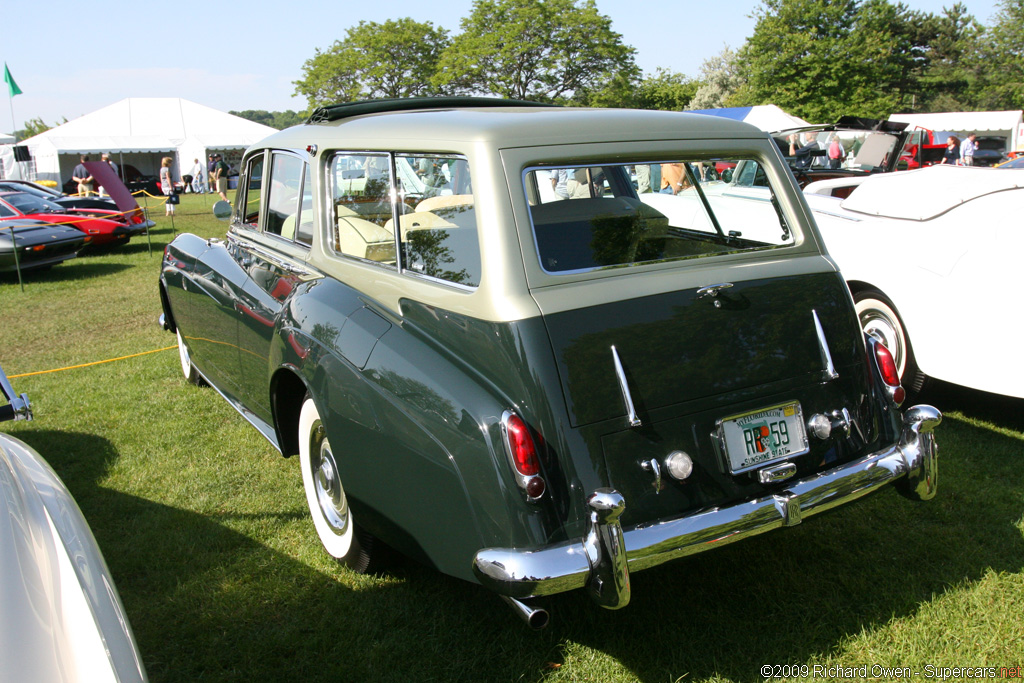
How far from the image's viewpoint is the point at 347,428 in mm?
2836

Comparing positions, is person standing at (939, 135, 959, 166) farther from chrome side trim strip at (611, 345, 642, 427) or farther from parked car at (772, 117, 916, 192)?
chrome side trim strip at (611, 345, 642, 427)

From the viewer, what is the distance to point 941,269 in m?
4.43

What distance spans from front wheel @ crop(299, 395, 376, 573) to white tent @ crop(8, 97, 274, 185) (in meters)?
34.0

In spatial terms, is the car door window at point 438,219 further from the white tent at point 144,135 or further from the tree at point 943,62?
the tree at point 943,62

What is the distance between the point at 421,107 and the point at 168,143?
35341 millimetres

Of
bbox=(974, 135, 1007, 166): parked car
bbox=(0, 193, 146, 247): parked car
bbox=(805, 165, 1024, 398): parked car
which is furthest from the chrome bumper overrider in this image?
bbox=(974, 135, 1007, 166): parked car

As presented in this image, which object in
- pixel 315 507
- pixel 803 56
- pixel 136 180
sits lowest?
pixel 315 507

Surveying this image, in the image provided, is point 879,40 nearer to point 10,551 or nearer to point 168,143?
point 168,143

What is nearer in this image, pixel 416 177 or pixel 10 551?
pixel 10 551

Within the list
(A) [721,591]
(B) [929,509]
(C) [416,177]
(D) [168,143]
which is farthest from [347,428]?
(D) [168,143]

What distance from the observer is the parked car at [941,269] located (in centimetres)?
412

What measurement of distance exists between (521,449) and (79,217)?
14200mm

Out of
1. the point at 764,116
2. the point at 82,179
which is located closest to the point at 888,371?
the point at 82,179

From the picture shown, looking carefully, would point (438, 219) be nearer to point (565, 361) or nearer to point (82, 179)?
Answer: point (565, 361)
